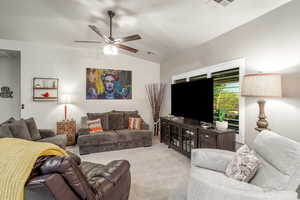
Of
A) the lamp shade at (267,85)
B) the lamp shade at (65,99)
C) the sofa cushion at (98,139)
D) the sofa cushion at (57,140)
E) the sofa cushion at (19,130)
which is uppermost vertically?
the lamp shade at (267,85)

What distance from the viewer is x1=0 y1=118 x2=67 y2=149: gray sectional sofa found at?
2.61 meters

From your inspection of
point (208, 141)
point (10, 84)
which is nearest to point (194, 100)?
point (208, 141)

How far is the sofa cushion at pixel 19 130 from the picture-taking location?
2733mm

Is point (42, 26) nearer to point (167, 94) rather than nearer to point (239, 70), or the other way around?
point (167, 94)

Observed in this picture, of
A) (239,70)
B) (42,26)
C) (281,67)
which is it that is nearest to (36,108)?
(42,26)

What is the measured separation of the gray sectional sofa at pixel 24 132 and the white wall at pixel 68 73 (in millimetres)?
1410

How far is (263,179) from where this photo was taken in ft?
4.92

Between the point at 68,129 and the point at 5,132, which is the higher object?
the point at 5,132

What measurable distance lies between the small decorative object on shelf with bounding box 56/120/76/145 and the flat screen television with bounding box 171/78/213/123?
9.47ft

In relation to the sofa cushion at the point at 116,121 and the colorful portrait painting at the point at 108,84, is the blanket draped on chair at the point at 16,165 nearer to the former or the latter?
the sofa cushion at the point at 116,121

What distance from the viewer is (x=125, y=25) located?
3.31 metres

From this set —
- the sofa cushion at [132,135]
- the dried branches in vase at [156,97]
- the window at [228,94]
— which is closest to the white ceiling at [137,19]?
the window at [228,94]

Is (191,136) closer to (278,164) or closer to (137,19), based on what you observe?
(278,164)

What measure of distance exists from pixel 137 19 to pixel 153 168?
2897mm
